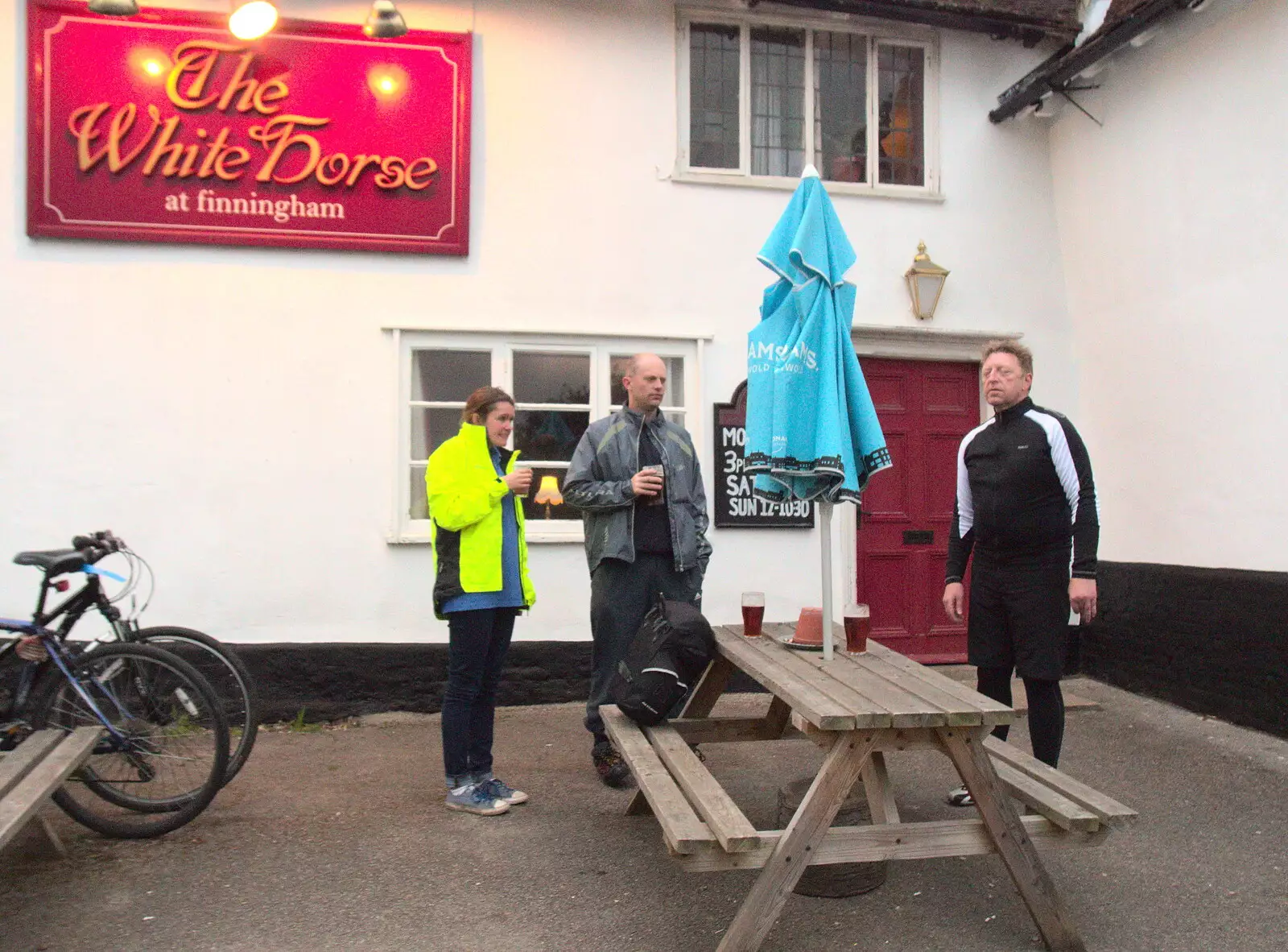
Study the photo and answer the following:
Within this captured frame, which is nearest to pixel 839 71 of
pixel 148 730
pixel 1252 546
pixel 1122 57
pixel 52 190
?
pixel 1122 57

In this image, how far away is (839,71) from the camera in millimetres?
7172

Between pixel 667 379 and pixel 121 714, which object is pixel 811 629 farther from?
pixel 667 379

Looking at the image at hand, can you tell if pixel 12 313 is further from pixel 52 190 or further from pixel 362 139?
pixel 362 139

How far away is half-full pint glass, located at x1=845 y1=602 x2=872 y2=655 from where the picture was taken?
3787 millimetres

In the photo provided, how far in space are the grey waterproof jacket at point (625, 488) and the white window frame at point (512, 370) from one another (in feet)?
5.49

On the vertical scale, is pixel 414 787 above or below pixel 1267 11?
below

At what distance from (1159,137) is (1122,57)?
0.67 meters

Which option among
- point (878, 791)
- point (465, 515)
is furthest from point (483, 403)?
point (878, 791)

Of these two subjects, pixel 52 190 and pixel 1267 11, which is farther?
pixel 52 190

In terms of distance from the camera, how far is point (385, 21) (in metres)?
6.15

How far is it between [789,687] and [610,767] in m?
1.85

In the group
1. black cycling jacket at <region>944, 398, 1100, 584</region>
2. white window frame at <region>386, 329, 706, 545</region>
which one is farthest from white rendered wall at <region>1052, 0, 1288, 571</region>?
white window frame at <region>386, 329, 706, 545</region>

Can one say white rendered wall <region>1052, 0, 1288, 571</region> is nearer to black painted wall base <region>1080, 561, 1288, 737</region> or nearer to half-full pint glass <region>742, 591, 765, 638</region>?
black painted wall base <region>1080, 561, 1288, 737</region>

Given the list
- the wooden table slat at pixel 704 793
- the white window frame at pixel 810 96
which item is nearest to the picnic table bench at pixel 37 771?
the wooden table slat at pixel 704 793
